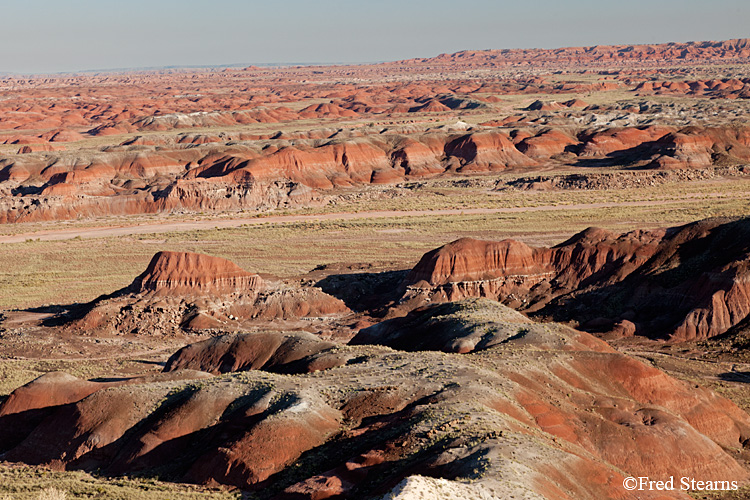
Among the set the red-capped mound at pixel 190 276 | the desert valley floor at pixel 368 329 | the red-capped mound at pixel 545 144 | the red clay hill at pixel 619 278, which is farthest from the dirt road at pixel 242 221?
the red-capped mound at pixel 545 144

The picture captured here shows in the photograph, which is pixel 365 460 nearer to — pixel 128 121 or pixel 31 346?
pixel 31 346

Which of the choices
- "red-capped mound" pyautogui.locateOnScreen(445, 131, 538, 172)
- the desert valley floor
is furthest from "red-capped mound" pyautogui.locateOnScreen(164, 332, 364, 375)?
"red-capped mound" pyautogui.locateOnScreen(445, 131, 538, 172)

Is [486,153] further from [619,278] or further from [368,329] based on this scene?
[368,329]

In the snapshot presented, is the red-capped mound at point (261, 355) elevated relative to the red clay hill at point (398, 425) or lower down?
lower down

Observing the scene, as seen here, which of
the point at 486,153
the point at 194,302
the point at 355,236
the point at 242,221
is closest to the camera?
the point at 194,302

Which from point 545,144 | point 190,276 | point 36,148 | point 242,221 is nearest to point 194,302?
point 190,276

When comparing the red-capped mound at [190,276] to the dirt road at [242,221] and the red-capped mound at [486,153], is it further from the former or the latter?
the red-capped mound at [486,153]

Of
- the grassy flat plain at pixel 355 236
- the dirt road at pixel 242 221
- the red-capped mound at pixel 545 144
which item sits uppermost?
the red-capped mound at pixel 545 144
